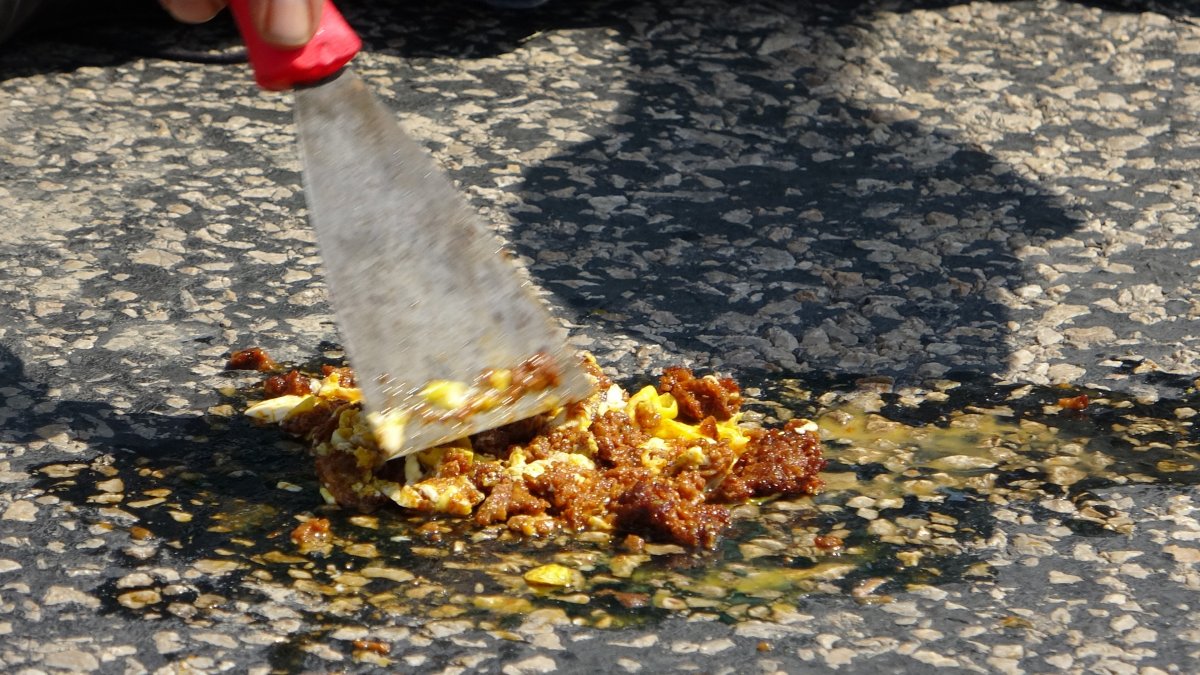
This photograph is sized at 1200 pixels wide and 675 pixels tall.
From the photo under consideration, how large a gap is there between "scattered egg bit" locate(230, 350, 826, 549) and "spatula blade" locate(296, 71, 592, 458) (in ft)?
0.13

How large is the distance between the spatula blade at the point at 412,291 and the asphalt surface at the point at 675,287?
1.14ft

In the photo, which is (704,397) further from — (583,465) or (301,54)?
(301,54)

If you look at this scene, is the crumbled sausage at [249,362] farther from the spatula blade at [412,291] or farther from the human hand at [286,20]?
the human hand at [286,20]

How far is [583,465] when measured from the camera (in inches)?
124

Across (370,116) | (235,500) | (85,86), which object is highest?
(370,116)

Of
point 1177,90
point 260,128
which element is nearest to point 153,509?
point 260,128

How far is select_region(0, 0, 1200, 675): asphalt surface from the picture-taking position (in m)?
2.71

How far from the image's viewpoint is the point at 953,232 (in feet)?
15.0

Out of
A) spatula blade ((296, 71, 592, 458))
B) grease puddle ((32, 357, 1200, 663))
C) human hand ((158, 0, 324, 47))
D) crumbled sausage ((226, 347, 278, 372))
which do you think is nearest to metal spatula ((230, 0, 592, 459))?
spatula blade ((296, 71, 592, 458))

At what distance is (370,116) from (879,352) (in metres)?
1.58

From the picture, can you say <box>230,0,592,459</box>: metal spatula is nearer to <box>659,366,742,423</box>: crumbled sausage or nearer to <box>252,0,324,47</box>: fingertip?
<box>252,0,324,47</box>: fingertip

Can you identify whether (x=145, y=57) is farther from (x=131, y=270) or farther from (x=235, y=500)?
(x=235, y=500)

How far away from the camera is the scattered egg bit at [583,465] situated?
119 inches

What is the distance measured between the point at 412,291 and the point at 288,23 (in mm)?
612
